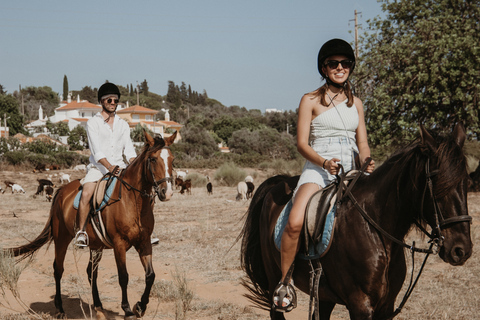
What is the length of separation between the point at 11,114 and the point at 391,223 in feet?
259

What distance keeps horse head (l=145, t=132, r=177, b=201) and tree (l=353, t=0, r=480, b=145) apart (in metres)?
14.6

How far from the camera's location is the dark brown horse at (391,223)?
3.24m

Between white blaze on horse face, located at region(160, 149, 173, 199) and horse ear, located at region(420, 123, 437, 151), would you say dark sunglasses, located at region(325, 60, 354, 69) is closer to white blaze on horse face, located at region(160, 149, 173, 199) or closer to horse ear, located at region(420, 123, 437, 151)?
horse ear, located at region(420, 123, 437, 151)

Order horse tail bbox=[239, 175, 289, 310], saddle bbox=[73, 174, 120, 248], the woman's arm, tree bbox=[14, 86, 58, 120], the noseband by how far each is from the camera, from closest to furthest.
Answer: the noseband
the woman's arm
horse tail bbox=[239, 175, 289, 310]
saddle bbox=[73, 174, 120, 248]
tree bbox=[14, 86, 58, 120]

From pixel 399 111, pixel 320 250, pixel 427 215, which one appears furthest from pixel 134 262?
pixel 399 111

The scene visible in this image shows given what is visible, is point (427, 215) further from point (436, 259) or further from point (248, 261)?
point (436, 259)

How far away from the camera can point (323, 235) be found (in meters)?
3.93

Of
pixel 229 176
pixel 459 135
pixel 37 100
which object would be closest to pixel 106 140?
pixel 459 135

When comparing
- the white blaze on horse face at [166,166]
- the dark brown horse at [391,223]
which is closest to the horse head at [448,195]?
the dark brown horse at [391,223]

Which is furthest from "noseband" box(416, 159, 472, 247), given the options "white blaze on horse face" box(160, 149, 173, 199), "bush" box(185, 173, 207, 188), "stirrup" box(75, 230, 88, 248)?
"bush" box(185, 173, 207, 188)

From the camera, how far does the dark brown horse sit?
3.24 meters

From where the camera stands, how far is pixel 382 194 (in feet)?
12.6

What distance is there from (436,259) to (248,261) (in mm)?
5723

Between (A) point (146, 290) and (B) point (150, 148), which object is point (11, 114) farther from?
(A) point (146, 290)
